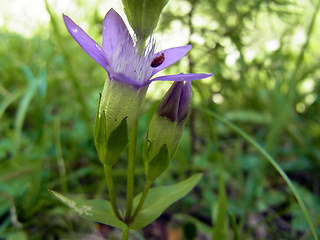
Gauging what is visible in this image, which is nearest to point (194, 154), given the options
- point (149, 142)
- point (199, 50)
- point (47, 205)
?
point (199, 50)

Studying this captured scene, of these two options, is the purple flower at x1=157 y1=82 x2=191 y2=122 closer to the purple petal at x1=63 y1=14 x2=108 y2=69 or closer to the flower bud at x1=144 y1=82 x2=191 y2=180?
the flower bud at x1=144 y1=82 x2=191 y2=180

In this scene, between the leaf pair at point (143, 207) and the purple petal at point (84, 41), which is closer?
the purple petal at point (84, 41)

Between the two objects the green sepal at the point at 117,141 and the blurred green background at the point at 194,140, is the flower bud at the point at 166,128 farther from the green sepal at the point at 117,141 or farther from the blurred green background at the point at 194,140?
the blurred green background at the point at 194,140

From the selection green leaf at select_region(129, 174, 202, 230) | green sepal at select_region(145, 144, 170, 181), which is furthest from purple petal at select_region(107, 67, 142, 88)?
green leaf at select_region(129, 174, 202, 230)

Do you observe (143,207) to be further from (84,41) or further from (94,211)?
(84,41)

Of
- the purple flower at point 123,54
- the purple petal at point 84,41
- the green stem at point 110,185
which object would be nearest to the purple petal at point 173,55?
the purple flower at point 123,54
